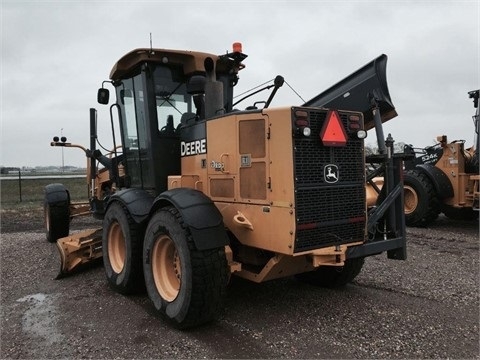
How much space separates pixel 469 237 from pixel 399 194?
552cm

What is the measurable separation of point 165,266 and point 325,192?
1.85 m

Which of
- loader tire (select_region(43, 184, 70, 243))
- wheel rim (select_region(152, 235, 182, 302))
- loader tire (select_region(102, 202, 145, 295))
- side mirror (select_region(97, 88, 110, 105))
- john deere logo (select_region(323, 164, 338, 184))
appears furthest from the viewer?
loader tire (select_region(43, 184, 70, 243))

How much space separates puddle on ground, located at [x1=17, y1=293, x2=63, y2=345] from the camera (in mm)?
3936

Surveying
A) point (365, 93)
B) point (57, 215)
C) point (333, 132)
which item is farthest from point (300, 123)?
point (57, 215)

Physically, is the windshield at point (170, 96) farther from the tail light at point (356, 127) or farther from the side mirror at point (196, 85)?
the tail light at point (356, 127)

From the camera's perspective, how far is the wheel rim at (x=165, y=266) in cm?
429

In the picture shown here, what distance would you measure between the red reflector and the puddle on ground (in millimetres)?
3029

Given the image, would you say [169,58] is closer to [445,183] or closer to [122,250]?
[122,250]

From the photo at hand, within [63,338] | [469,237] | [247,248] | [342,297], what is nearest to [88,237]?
[63,338]

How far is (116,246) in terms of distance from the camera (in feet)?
17.9

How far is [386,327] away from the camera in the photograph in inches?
156

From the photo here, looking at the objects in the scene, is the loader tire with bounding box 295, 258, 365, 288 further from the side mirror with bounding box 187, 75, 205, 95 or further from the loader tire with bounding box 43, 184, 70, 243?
the loader tire with bounding box 43, 184, 70, 243

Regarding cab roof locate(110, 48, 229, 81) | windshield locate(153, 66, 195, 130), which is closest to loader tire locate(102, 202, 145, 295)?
windshield locate(153, 66, 195, 130)

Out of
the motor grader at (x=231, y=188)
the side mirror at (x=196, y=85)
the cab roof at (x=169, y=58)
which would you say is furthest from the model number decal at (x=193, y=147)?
the cab roof at (x=169, y=58)
